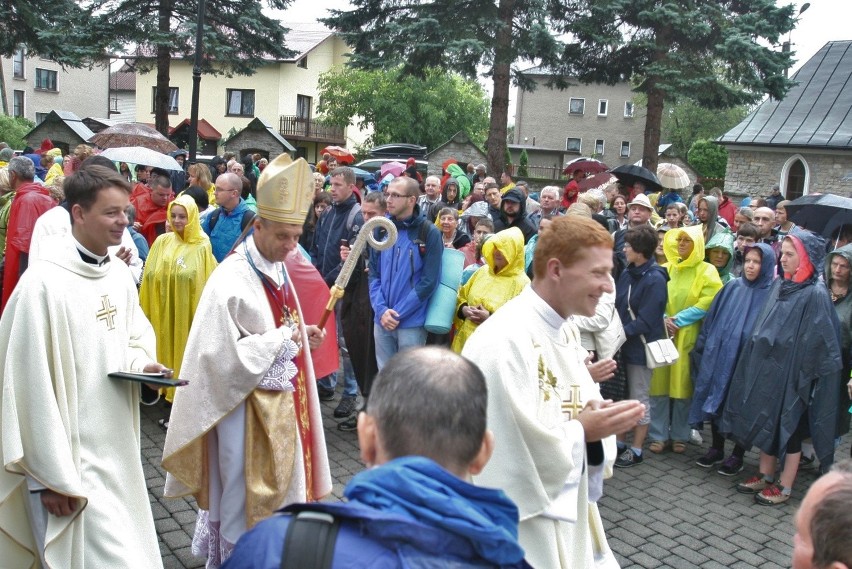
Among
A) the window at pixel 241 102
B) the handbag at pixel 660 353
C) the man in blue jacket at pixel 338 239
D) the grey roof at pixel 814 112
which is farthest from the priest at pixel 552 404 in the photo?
the window at pixel 241 102

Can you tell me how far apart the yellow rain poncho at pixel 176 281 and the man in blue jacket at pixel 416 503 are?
546cm

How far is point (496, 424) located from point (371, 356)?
438 cm

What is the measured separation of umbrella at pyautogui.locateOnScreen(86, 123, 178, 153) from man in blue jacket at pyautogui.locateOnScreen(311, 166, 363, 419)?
9.23 m

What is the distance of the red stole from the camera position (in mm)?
4073

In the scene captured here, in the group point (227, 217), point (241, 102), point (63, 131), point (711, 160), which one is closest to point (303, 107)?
point (241, 102)

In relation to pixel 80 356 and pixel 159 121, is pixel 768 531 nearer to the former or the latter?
pixel 80 356

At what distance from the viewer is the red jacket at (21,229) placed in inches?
286

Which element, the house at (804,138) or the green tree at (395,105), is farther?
the green tree at (395,105)

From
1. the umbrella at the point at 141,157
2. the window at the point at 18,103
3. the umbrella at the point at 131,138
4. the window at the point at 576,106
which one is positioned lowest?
the umbrella at the point at 141,157

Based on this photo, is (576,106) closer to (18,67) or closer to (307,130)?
(307,130)

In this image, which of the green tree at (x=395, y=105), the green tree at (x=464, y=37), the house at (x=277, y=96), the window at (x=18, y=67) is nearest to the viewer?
the green tree at (x=464, y=37)

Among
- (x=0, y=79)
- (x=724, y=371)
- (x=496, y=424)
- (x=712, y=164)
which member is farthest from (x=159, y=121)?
(x=712, y=164)

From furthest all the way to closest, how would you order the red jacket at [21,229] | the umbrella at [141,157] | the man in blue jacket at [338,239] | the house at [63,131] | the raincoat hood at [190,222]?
the house at [63,131], the umbrella at [141,157], the man in blue jacket at [338,239], the red jacket at [21,229], the raincoat hood at [190,222]

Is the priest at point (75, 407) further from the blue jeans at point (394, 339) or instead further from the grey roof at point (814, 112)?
the grey roof at point (814, 112)
